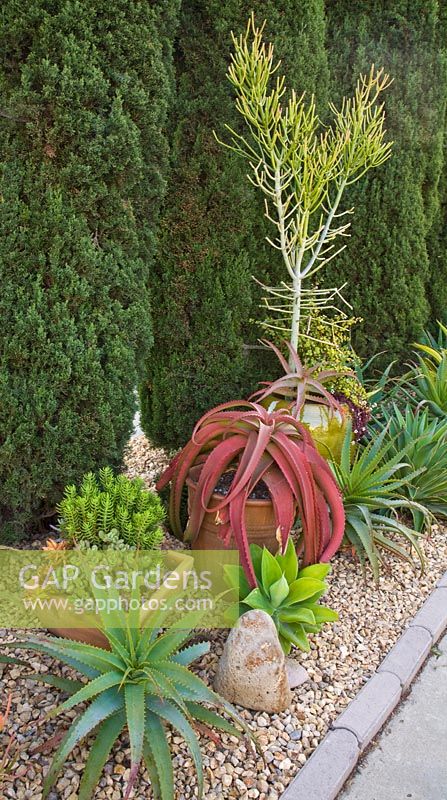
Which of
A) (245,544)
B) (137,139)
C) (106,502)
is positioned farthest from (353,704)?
(137,139)

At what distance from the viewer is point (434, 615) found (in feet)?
9.77

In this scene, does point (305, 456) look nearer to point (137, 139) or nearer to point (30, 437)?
point (30, 437)

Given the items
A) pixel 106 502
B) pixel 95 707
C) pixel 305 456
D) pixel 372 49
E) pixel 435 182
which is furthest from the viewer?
pixel 435 182

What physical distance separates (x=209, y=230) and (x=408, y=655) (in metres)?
2.35

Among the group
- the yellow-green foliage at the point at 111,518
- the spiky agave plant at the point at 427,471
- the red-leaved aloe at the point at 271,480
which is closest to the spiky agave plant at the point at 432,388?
the spiky agave plant at the point at 427,471

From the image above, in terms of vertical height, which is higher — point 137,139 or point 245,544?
point 137,139

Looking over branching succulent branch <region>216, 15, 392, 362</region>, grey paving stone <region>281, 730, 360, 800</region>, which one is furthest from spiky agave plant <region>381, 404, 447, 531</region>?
grey paving stone <region>281, 730, 360, 800</region>

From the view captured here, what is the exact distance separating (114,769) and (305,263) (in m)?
3.11

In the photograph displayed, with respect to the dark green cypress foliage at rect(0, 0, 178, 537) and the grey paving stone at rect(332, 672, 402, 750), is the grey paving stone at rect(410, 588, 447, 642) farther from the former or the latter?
the dark green cypress foliage at rect(0, 0, 178, 537)

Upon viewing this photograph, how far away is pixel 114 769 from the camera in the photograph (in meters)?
1.94

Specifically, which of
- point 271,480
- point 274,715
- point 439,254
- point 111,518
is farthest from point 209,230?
point 439,254

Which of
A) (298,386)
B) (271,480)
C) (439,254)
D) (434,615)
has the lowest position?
(434,615)

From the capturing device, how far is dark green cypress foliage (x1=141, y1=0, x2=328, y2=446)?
3.47 metres

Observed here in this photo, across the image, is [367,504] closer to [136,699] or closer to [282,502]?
[282,502]
